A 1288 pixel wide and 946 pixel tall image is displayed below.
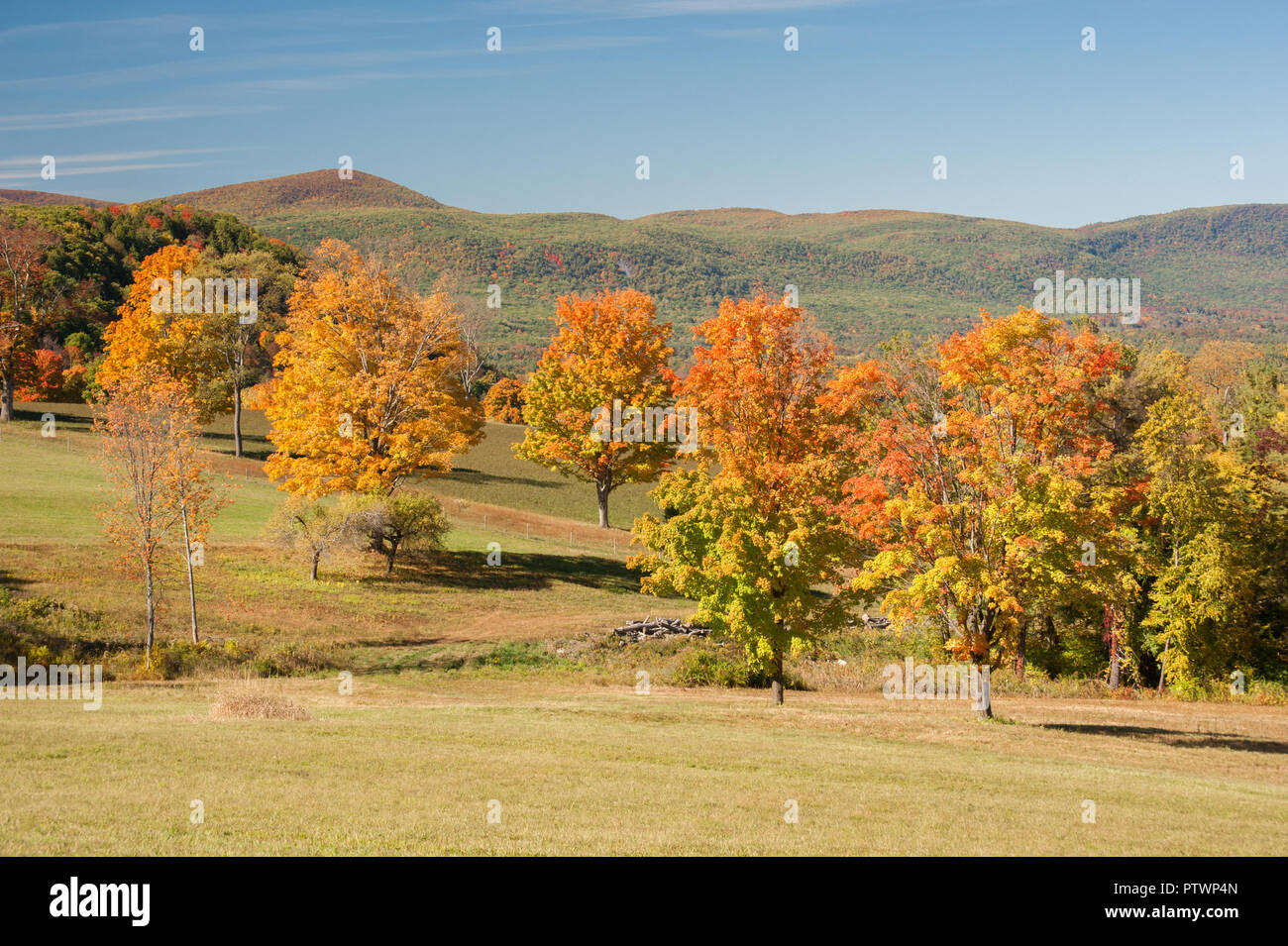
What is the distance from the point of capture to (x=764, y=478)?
1101 inches

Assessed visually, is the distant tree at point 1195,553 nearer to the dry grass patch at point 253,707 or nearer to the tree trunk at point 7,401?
the dry grass patch at point 253,707

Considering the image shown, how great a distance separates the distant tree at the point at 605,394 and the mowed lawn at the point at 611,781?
3358 cm

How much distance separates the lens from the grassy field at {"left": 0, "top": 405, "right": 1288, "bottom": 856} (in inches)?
518

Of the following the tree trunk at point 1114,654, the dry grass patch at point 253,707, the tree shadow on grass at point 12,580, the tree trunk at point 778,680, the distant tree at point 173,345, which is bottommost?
the tree trunk at point 1114,654

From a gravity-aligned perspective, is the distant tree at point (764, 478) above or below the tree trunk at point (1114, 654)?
above

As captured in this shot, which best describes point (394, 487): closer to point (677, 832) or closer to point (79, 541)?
point (79, 541)

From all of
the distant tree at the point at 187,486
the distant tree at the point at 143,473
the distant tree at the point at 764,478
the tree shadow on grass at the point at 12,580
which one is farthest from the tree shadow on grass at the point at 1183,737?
the tree shadow on grass at the point at 12,580

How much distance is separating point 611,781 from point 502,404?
110m

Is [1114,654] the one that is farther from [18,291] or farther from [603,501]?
[18,291]

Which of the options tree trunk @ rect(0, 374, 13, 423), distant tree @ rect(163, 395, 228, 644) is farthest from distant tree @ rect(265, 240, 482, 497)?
tree trunk @ rect(0, 374, 13, 423)

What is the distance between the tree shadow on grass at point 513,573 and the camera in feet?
159

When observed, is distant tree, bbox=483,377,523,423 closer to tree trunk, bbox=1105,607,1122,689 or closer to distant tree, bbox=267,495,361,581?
distant tree, bbox=267,495,361,581

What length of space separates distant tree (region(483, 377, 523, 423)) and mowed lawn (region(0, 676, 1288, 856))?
9415cm
